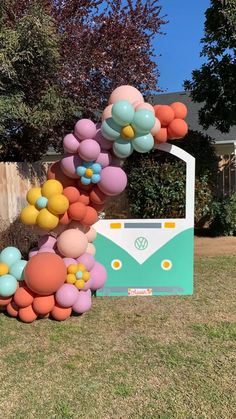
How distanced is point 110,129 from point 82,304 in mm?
1946

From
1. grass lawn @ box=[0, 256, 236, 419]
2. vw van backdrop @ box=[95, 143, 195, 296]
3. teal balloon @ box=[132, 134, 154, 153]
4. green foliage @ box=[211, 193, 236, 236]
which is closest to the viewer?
grass lawn @ box=[0, 256, 236, 419]

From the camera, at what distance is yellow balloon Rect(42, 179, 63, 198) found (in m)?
4.76

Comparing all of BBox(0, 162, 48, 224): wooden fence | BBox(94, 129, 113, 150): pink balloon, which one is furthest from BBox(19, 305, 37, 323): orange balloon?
BBox(0, 162, 48, 224): wooden fence

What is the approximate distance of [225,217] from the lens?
31.1 ft

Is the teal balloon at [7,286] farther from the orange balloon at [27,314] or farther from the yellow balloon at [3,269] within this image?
the orange balloon at [27,314]

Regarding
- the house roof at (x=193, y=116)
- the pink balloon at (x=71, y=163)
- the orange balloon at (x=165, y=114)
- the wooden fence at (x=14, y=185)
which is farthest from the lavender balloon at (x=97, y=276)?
the house roof at (x=193, y=116)

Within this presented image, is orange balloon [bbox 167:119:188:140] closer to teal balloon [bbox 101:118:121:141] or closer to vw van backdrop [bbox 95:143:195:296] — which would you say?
teal balloon [bbox 101:118:121:141]

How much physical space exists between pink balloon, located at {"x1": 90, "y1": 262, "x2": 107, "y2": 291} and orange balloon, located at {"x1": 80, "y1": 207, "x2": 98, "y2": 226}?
55 centimetres

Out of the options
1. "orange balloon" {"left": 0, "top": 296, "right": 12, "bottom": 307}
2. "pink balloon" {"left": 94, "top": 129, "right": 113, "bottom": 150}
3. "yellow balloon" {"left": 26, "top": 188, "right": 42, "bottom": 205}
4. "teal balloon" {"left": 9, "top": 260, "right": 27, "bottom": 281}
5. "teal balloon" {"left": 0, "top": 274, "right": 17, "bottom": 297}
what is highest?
"pink balloon" {"left": 94, "top": 129, "right": 113, "bottom": 150}

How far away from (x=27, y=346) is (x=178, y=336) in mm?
1493

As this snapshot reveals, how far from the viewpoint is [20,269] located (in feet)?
15.8

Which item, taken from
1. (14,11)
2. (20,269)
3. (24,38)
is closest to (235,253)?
(20,269)

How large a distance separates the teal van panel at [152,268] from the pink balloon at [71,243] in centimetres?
70

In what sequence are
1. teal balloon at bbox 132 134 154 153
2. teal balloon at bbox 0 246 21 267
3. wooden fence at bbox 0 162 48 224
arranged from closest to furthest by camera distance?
teal balloon at bbox 132 134 154 153 < teal balloon at bbox 0 246 21 267 < wooden fence at bbox 0 162 48 224
